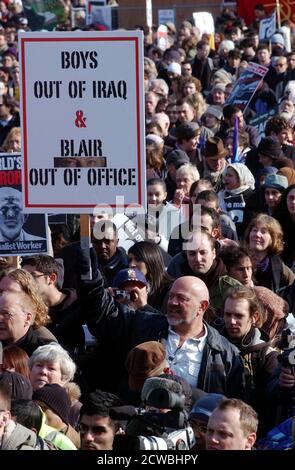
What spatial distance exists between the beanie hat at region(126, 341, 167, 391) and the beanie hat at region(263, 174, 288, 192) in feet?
13.8

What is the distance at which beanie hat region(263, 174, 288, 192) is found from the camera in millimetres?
10742

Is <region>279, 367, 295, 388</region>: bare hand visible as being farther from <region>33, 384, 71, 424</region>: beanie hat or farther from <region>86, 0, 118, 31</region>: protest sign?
<region>86, 0, 118, 31</region>: protest sign

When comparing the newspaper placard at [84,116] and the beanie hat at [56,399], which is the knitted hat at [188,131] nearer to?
the newspaper placard at [84,116]

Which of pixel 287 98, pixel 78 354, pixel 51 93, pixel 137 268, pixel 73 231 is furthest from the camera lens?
pixel 287 98

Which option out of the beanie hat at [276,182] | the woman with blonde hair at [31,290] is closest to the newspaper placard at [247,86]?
the beanie hat at [276,182]

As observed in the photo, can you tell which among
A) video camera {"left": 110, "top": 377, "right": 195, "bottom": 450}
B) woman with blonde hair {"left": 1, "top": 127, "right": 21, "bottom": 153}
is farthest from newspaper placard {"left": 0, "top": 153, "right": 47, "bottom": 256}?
woman with blonde hair {"left": 1, "top": 127, "right": 21, "bottom": 153}

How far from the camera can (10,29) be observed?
27.2 meters

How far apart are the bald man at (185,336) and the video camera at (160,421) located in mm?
1090

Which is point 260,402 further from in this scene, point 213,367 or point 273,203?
point 273,203

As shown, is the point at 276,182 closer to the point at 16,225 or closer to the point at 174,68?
the point at 16,225

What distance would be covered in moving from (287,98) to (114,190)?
8.66 meters

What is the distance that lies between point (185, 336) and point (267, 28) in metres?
15.6

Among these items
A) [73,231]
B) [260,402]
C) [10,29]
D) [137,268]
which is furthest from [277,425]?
[10,29]
